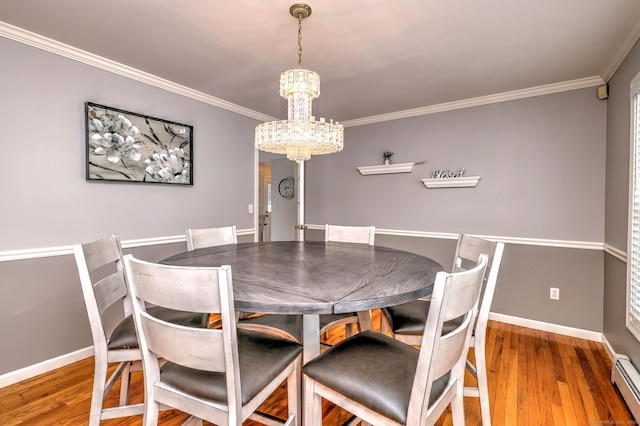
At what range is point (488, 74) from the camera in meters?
2.60

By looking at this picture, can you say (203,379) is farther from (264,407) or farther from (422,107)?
(422,107)

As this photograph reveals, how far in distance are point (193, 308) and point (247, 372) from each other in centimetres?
35

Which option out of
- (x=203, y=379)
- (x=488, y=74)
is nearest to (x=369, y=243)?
(x=203, y=379)

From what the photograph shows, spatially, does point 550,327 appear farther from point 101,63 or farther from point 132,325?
point 101,63

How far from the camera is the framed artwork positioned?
2.34 metres

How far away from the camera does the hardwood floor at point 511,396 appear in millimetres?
1646

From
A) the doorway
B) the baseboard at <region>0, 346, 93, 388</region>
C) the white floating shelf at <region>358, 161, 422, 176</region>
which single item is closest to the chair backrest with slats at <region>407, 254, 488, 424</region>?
the baseboard at <region>0, 346, 93, 388</region>

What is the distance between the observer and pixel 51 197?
2143mm

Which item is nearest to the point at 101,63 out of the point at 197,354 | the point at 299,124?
the point at 299,124

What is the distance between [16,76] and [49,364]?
1.96 metres

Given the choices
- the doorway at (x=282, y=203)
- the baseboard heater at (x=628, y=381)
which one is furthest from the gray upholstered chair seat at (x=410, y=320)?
the doorway at (x=282, y=203)

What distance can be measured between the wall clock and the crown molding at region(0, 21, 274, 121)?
2020 mm

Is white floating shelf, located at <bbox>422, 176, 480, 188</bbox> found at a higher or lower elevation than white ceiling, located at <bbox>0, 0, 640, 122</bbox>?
lower

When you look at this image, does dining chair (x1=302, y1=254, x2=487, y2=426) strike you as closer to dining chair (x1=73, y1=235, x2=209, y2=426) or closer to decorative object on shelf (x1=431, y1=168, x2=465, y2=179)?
dining chair (x1=73, y1=235, x2=209, y2=426)
